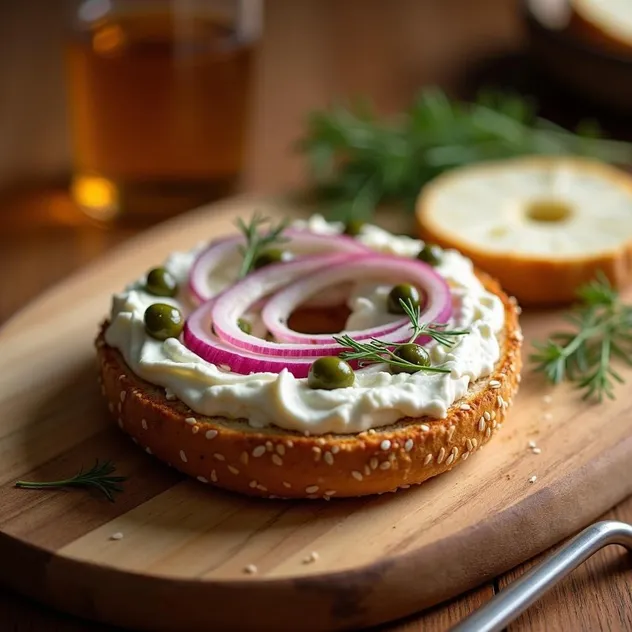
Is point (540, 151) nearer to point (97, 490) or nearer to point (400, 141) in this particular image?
point (400, 141)

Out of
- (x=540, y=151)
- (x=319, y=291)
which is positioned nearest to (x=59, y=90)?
(x=540, y=151)

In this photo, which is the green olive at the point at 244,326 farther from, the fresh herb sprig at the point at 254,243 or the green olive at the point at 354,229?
the green olive at the point at 354,229

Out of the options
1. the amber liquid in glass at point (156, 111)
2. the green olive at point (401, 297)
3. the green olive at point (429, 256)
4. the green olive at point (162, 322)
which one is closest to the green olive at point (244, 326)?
the green olive at point (162, 322)

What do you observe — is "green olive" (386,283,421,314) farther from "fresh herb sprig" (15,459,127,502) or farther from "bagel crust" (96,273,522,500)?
"fresh herb sprig" (15,459,127,502)

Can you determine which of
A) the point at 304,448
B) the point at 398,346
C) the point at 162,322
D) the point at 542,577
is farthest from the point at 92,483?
the point at 542,577

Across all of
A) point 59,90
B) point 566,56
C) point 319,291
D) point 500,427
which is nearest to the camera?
point 500,427

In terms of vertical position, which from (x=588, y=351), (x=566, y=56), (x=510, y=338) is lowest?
(x=588, y=351)

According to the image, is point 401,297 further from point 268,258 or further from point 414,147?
point 414,147

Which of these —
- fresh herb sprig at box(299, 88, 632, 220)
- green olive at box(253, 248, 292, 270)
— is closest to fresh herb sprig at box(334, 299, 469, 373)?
green olive at box(253, 248, 292, 270)
